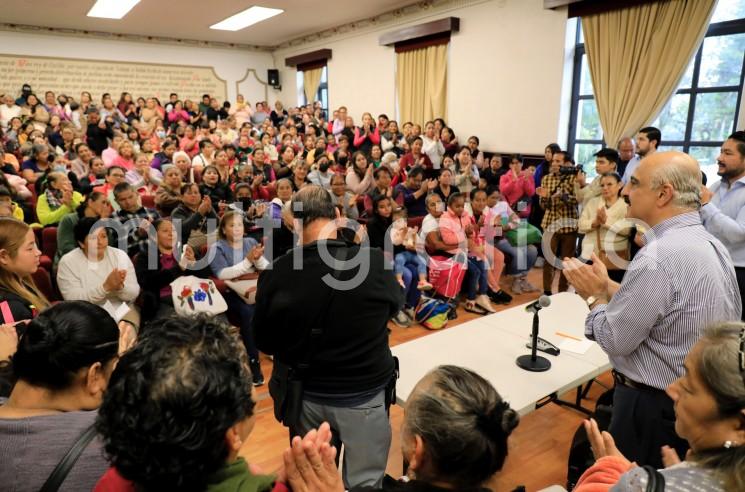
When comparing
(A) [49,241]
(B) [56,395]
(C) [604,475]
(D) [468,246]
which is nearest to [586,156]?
(D) [468,246]

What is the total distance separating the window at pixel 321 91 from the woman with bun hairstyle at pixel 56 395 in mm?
10141

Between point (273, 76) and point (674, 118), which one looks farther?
point (273, 76)

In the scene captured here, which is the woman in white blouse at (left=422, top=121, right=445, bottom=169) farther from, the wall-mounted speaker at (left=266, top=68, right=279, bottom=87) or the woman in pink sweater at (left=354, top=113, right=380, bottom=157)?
the wall-mounted speaker at (left=266, top=68, right=279, bottom=87)

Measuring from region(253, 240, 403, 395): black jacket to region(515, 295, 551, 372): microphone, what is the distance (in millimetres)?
758

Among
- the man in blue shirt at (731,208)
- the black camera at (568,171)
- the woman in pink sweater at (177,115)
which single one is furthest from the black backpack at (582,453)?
the woman in pink sweater at (177,115)

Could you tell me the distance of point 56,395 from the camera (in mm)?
991

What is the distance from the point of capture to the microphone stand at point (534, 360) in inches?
77.4

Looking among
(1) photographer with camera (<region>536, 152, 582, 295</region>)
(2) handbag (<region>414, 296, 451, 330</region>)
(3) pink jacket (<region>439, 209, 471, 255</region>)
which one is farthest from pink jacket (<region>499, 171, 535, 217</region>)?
(2) handbag (<region>414, 296, 451, 330</region>)

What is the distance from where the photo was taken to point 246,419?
80 centimetres

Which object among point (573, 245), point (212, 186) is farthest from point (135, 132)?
point (573, 245)

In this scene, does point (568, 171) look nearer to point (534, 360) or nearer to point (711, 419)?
point (534, 360)

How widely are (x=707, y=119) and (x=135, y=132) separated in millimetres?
8086

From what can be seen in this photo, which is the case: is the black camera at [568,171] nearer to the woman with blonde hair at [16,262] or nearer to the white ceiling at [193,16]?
the woman with blonde hair at [16,262]

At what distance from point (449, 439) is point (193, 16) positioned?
379 inches
